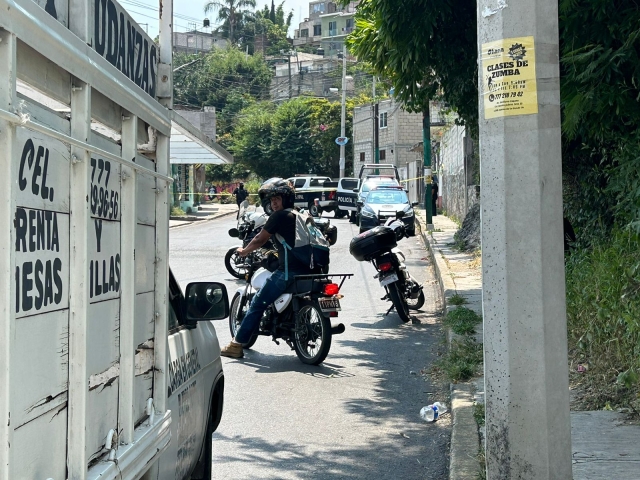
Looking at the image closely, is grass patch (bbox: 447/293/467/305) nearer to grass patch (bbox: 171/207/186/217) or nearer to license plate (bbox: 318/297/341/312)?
license plate (bbox: 318/297/341/312)

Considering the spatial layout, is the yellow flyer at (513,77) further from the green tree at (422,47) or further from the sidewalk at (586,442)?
the green tree at (422,47)

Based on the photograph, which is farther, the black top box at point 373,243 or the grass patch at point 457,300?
the grass patch at point 457,300

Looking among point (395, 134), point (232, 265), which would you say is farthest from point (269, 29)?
point (232, 265)

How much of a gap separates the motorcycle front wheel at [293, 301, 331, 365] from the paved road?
140 millimetres

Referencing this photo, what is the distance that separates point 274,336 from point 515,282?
5.43 metres

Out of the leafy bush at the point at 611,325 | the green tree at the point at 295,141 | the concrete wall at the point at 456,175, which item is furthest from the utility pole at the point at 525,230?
the green tree at the point at 295,141

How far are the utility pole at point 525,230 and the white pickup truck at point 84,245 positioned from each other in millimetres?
1484

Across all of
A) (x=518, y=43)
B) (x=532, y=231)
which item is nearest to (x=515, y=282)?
(x=532, y=231)

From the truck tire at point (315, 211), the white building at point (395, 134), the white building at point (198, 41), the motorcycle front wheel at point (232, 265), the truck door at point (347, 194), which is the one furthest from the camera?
the white building at point (198, 41)

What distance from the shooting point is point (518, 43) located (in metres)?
3.91

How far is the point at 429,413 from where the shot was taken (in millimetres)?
7043

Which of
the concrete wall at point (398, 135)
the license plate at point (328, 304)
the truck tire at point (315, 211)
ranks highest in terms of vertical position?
the concrete wall at point (398, 135)

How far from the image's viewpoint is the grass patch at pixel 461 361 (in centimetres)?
777

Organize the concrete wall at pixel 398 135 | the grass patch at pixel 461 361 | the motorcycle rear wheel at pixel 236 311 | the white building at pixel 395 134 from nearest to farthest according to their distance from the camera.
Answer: the grass patch at pixel 461 361 < the motorcycle rear wheel at pixel 236 311 < the white building at pixel 395 134 < the concrete wall at pixel 398 135
